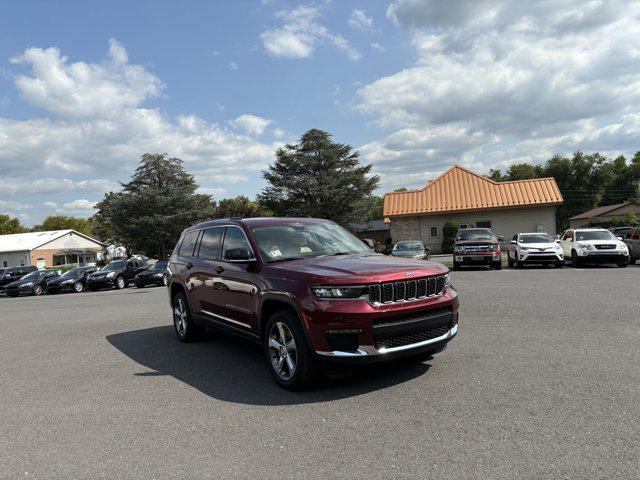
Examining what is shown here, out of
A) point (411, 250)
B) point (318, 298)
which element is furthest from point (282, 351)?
point (411, 250)

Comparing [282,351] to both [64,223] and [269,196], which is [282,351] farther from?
[64,223]

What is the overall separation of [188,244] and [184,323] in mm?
1259

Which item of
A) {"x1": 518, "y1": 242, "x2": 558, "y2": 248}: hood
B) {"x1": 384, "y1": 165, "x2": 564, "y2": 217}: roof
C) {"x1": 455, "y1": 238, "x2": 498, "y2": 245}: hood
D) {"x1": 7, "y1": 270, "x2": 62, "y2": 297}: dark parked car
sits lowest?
{"x1": 7, "y1": 270, "x2": 62, "y2": 297}: dark parked car

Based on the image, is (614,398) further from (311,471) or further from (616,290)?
(616,290)

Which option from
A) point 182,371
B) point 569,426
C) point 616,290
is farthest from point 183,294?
point 616,290

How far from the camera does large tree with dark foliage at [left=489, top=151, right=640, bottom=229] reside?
73.8 metres

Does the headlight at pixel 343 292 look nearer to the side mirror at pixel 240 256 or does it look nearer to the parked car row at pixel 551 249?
the side mirror at pixel 240 256

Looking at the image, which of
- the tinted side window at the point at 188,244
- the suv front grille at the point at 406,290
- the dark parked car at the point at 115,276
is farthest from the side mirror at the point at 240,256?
the dark parked car at the point at 115,276

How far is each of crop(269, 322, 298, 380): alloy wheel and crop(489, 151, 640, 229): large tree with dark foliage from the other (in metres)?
79.6

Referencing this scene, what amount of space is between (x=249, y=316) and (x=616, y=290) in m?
9.39

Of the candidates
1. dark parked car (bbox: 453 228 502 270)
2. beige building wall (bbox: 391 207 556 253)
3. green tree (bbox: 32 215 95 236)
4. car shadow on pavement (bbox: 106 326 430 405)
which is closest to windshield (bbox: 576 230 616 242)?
dark parked car (bbox: 453 228 502 270)

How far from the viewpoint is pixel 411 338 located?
15.2 feet

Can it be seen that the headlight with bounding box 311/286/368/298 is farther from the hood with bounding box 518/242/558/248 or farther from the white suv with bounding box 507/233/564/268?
the hood with bounding box 518/242/558/248

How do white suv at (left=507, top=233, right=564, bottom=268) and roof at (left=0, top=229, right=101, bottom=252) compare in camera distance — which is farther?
roof at (left=0, top=229, right=101, bottom=252)
